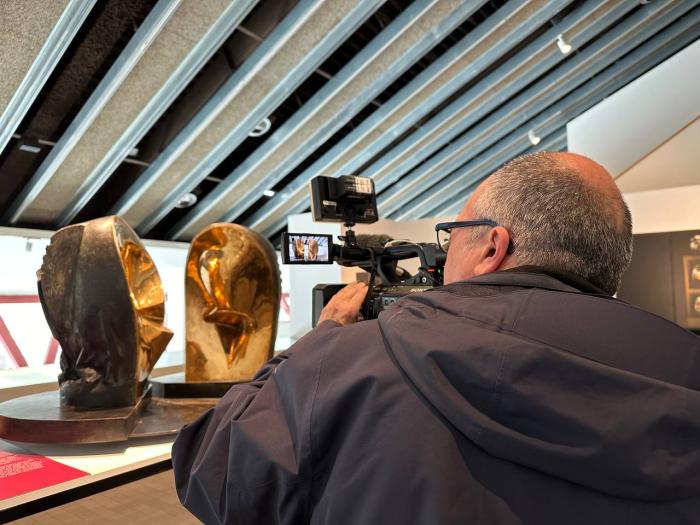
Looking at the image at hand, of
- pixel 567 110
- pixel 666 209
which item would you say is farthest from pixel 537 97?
pixel 666 209

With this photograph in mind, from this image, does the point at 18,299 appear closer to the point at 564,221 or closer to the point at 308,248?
the point at 308,248

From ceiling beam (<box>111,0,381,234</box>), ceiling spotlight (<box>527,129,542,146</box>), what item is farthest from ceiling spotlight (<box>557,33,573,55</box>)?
ceiling beam (<box>111,0,381,234</box>)

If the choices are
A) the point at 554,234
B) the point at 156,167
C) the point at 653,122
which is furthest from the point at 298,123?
the point at 554,234

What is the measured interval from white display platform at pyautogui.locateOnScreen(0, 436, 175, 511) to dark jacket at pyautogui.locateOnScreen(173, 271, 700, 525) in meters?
0.99

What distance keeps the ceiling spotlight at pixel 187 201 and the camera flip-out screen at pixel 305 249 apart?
517 centimetres

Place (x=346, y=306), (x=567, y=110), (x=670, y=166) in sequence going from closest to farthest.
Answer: (x=346, y=306), (x=670, y=166), (x=567, y=110)

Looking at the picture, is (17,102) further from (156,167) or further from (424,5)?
(424,5)

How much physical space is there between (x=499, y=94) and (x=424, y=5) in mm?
2263

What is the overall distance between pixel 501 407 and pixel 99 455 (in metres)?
1.67

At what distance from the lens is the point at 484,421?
64 centimetres

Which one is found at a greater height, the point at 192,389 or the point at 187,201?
the point at 187,201

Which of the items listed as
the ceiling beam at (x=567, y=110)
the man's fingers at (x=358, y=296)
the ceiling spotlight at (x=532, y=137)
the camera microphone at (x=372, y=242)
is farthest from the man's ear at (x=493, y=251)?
the ceiling spotlight at (x=532, y=137)

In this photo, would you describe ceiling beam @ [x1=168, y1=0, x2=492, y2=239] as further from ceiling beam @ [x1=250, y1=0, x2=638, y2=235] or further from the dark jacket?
the dark jacket

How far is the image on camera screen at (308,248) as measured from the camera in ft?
5.80
